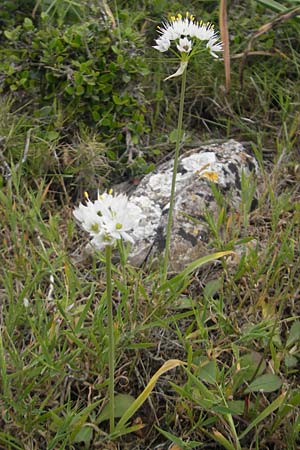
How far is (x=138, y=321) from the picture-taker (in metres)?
1.69

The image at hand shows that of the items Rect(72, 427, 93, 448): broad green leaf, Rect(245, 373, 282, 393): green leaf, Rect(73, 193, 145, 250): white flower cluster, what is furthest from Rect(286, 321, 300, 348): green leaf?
Rect(73, 193, 145, 250): white flower cluster

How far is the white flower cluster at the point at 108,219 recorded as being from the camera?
1.20 meters

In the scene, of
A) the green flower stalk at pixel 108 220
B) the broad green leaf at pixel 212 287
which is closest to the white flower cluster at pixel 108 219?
the green flower stalk at pixel 108 220

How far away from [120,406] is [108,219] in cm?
49

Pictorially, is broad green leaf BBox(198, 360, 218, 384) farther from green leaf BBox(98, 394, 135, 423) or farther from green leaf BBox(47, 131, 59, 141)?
green leaf BBox(47, 131, 59, 141)

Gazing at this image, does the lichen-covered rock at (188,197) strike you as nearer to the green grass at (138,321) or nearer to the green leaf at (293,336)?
the green grass at (138,321)

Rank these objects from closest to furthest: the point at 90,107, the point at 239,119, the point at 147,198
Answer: the point at 147,198
the point at 90,107
the point at 239,119

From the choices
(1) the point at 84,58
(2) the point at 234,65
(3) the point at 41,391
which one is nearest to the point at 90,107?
(1) the point at 84,58

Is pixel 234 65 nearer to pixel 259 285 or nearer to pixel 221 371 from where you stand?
pixel 259 285

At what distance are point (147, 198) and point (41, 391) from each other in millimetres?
749

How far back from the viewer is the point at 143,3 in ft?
8.80

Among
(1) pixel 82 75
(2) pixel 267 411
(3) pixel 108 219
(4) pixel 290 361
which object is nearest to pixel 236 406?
(2) pixel 267 411

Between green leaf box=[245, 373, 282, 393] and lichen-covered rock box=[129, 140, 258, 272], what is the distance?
43 cm

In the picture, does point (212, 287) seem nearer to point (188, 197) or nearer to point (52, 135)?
point (188, 197)
